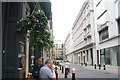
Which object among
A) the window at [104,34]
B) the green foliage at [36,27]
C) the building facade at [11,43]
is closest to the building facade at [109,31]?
the window at [104,34]

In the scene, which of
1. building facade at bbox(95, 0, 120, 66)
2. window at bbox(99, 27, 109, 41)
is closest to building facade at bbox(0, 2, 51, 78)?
building facade at bbox(95, 0, 120, 66)

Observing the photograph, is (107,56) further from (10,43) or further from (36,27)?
(36,27)

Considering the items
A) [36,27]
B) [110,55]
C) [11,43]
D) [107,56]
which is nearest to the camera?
[36,27]

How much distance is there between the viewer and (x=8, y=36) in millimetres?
7234

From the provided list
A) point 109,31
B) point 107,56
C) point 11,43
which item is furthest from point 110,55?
point 11,43

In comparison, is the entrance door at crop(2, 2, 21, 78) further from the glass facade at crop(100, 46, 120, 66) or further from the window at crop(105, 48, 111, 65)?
the window at crop(105, 48, 111, 65)

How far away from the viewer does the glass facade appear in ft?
103

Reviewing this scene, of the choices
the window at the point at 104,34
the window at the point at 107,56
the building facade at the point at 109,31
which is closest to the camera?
the building facade at the point at 109,31

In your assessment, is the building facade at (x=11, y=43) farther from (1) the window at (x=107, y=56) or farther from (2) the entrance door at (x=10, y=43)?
(1) the window at (x=107, y=56)

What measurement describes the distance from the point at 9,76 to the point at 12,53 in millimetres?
945

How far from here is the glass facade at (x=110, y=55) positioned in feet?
103

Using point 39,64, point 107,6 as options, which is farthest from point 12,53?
point 107,6

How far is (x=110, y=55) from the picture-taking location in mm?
34031

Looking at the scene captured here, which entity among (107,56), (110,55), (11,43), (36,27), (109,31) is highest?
(109,31)
